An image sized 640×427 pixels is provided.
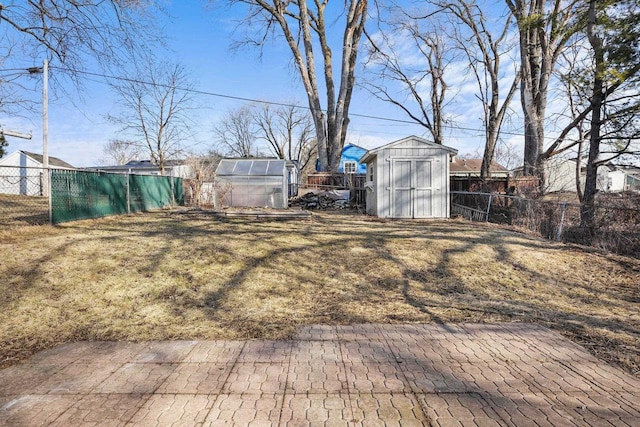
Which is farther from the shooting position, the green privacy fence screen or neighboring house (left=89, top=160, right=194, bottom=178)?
neighboring house (left=89, top=160, right=194, bottom=178)

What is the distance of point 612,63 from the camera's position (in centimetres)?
955

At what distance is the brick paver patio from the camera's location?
2.38 m

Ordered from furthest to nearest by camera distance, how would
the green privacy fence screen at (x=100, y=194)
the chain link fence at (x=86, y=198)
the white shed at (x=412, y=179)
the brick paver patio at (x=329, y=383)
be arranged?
1. the white shed at (x=412, y=179)
2. the green privacy fence screen at (x=100, y=194)
3. the chain link fence at (x=86, y=198)
4. the brick paver patio at (x=329, y=383)

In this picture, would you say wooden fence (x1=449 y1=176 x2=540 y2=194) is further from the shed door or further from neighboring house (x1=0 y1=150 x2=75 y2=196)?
neighboring house (x1=0 y1=150 x2=75 y2=196)

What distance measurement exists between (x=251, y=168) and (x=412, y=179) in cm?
834

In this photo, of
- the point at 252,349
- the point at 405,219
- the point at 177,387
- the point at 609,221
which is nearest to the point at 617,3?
the point at 609,221

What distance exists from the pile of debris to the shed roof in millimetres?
2210

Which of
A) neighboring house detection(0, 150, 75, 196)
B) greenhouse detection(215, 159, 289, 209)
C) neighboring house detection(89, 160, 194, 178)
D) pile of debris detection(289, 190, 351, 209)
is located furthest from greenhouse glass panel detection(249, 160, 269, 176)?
neighboring house detection(89, 160, 194, 178)

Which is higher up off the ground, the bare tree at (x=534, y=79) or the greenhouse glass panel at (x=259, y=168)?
the bare tree at (x=534, y=79)

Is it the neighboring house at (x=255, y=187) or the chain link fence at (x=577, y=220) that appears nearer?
the chain link fence at (x=577, y=220)

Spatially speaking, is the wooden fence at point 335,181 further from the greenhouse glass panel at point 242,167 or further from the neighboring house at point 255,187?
the greenhouse glass panel at point 242,167

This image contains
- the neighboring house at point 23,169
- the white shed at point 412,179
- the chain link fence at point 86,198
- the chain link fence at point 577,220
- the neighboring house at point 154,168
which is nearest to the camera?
the chain link fence at point 577,220

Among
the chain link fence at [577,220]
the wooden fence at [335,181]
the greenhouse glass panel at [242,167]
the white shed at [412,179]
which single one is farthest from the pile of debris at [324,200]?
the chain link fence at [577,220]

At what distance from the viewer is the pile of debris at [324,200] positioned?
18.4 m
